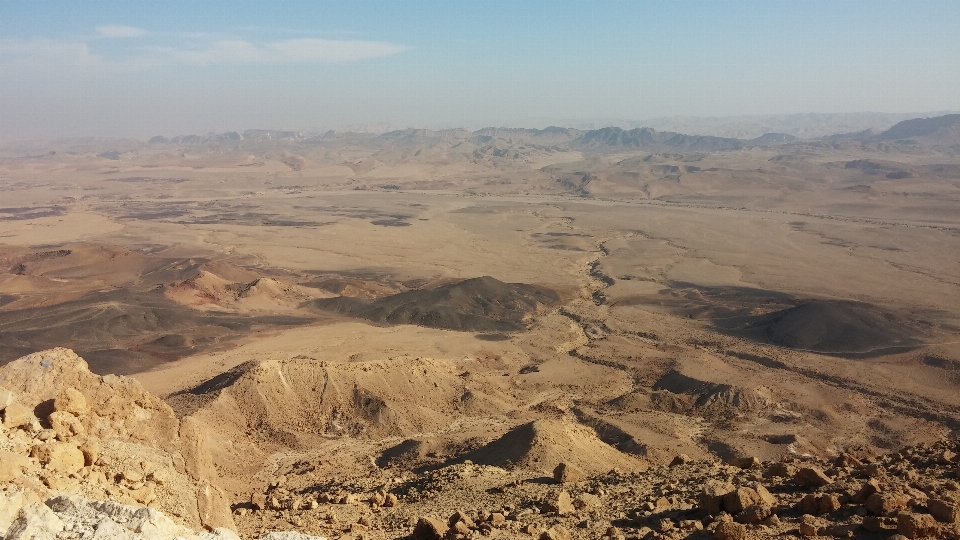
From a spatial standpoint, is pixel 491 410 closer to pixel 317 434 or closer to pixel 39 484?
pixel 317 434

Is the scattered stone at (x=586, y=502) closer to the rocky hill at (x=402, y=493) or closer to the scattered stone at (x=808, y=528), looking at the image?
the rocky hill at (x=402, y=493)

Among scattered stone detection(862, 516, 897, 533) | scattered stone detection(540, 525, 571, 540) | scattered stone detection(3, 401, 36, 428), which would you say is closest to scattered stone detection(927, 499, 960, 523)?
scattered stone detection(862, 516, 897, 533)

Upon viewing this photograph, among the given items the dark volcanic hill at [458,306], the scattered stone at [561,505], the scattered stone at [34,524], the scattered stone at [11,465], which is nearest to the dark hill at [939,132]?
the dark volcanic hill at [458,306]

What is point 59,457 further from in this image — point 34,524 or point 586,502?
point 586,502

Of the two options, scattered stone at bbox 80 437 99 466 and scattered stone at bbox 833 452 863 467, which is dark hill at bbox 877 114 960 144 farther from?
scattered stone at bbox 80 437 99 466

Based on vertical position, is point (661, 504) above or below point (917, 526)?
below

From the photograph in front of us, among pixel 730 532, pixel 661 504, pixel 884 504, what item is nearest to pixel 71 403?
pixel 661 504
